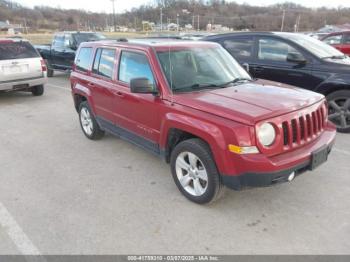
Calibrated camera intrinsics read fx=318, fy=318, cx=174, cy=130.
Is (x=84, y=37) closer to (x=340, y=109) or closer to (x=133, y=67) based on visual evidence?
(x=133, y=67)

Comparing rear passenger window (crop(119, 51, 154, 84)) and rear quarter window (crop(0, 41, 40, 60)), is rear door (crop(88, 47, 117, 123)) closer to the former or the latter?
rear passenger window (crop(119, 51, 154, 84))

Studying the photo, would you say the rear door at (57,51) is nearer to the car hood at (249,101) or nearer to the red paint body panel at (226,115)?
the red paint body panel at (226,115)

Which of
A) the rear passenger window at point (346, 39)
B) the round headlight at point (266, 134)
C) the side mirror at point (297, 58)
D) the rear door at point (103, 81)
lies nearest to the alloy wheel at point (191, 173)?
the round headlight at point (266, 134)

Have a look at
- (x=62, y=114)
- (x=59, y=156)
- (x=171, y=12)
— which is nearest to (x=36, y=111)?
(x=62, y=114)

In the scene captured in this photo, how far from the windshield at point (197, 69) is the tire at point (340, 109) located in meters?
2.21

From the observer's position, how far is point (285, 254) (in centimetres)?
276

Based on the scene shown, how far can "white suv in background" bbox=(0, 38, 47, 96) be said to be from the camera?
8.45 meters

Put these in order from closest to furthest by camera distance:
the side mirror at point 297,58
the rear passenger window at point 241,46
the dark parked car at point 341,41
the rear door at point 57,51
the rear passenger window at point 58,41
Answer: the side mirror at point 297,58 → the rear passenger window at point 241,46 → the dark parked car at point 341,41 → the rear door at point 57,51 → the rear passenger window at point 58,41

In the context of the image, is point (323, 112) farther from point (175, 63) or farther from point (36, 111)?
point (36, 111)

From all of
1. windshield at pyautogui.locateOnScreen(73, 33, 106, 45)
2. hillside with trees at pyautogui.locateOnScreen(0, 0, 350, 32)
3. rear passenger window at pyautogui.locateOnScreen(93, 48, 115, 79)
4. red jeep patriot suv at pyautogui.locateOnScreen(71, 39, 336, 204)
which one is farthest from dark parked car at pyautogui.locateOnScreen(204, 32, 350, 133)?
hillside with trees at pyautogui.locateOnScreen(0, 0, 350, 32)

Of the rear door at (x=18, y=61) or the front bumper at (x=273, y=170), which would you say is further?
the rear door at (x=18, y=61)

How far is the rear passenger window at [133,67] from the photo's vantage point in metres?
3.94

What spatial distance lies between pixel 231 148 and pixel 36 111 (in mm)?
6470

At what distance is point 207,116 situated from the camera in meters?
3.16
